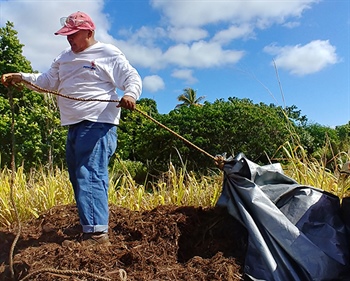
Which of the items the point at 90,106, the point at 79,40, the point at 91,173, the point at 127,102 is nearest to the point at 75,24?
the point at 79,40

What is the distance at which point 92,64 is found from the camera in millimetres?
3047

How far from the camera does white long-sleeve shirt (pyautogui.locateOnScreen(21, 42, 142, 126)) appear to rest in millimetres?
2992

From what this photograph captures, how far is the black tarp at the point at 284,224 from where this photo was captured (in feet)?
8.34

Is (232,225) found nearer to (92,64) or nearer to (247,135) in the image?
(92,64)

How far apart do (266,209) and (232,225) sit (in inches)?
12.8

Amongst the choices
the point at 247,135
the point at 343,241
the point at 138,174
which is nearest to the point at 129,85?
the point at 343,241

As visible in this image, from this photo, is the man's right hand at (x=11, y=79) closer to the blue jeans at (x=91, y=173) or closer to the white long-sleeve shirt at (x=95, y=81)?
the white long-sleeve shirt at (x=95, y=81)

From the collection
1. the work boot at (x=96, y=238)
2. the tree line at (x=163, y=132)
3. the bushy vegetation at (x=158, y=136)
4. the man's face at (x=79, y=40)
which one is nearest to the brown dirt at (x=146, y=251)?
the work boot at (x=96, y=238)

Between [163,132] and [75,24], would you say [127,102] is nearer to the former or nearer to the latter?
[75,24]

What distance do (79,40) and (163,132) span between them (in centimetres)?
606

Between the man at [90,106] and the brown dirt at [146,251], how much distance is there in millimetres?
243

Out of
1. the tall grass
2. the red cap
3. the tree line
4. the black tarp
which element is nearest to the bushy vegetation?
the tree line

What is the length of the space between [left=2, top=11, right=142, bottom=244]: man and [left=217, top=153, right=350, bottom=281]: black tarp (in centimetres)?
84

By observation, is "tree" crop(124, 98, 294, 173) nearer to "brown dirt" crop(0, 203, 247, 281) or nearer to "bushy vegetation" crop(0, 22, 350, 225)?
"bushy vegetation" crop(0, 22, 350, 225)
